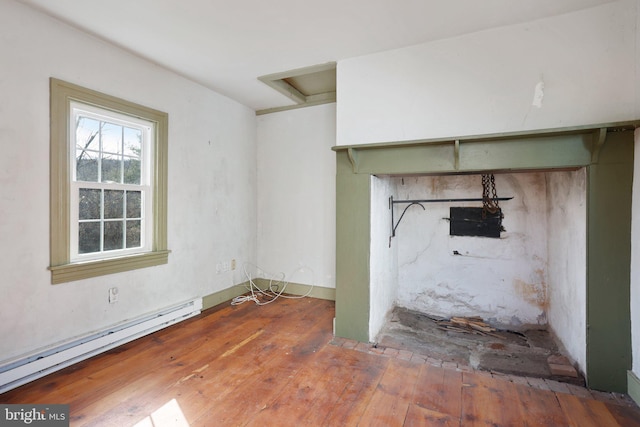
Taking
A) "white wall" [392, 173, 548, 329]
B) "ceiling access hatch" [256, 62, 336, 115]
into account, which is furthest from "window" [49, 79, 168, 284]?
"white wall" [392, 173, 548, 329]

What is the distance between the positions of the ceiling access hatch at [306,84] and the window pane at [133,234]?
6.62ft

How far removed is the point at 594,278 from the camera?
2.13 metres

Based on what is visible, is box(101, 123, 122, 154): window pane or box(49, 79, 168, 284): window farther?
box(101, 123, 122, 154): window pane

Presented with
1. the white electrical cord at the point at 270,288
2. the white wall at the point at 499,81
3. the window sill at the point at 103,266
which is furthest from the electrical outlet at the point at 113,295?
the white wall at the point at 499,81

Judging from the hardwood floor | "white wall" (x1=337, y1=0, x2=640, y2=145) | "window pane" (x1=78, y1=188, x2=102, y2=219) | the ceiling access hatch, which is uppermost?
the ceiling access hatch

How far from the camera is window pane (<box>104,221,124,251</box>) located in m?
2.78

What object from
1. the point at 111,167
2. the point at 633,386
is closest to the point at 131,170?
the point at 111,167

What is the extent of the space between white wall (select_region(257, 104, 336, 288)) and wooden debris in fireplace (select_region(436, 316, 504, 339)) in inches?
57.9

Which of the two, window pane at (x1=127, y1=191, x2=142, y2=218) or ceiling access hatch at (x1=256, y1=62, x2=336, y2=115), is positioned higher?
ceiling access hatch at (x1=256, y1=62, x2=336, y2=115)

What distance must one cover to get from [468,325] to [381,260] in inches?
46.2

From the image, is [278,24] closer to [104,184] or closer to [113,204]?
[104,184]

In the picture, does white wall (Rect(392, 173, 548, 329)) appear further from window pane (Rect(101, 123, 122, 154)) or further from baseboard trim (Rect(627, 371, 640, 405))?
window pane (Rect(101, 123, 122, 154))

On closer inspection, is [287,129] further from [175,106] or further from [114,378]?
[114,378]

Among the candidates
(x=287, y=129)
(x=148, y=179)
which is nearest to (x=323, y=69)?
(x=287, y=129)
